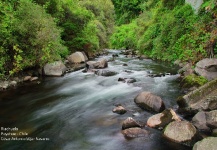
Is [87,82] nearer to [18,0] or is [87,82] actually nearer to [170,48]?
[18,0]

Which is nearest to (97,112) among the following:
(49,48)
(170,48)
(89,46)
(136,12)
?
(49,48)

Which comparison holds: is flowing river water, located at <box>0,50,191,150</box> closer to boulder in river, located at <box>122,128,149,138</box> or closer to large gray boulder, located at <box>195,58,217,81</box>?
boulder in river, located at <box>122,128,149,138</box>

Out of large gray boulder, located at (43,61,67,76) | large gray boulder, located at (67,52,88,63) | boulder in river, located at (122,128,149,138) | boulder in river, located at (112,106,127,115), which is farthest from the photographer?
large gray boulder, located at (67,52,88,63)

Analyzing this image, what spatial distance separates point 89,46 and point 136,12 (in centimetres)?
3088

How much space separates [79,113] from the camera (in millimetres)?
8320

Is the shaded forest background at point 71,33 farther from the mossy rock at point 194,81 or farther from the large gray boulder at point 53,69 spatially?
the mossy rock at point 194,81

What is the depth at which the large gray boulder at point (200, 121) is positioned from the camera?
6.18 m

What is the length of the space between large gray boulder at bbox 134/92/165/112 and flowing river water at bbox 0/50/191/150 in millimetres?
254

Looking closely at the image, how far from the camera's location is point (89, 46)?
22.6 meters

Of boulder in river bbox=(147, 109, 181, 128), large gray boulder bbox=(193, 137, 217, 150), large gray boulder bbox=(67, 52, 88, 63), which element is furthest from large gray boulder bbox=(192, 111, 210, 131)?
large gray boulder bbox=(67, 52, 88, 63)

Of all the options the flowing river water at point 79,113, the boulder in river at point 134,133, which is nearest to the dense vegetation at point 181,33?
the flowing river water at point 79,113

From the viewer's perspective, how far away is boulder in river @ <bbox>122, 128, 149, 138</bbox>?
614 centimetres

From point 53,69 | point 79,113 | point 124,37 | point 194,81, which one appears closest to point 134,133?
point 79,113

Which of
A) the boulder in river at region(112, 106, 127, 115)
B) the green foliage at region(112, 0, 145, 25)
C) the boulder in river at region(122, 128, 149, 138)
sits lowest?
the boulder in river at region(122, 128, 149, 138)
